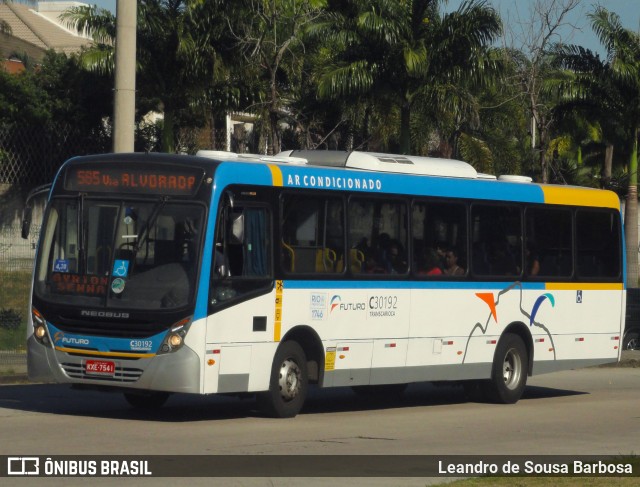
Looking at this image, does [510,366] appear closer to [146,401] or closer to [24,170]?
[146,401]

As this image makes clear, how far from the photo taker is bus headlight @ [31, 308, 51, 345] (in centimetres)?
1398

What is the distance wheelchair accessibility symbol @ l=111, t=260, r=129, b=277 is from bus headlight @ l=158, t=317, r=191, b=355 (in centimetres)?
84

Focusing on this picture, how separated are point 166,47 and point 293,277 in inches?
708

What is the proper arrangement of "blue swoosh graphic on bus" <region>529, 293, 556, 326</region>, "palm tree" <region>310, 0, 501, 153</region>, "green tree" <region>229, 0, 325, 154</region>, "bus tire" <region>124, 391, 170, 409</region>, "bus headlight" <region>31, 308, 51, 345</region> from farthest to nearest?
"palm tree" <region>310, 0, 501, 153</region>
"green tree" <region>229, 0, 325, 154</region>
"blue swoosh graphic on bus" <region>529, 293, 556, 326</region>
"bus tire" <region>124, 391, 170, 409</region>
"bus headlight" <region>31, 308, 51, 345</region>

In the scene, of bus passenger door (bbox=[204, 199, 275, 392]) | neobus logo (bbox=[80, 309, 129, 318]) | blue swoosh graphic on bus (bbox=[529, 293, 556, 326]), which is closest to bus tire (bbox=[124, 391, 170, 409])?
bus passenger door (bbox=[204, 199, 275, 392])

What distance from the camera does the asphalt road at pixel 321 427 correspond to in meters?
11.8

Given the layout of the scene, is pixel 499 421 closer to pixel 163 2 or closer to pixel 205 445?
pixel 205 445

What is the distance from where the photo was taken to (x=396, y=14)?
3073cm

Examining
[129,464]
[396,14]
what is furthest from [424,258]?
[396,14]

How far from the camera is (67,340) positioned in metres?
13.8

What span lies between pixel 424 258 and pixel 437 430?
10.6 feet

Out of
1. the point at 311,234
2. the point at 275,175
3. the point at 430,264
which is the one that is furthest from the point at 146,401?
the point at 430,264

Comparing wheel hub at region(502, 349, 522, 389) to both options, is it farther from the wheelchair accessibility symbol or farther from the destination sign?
the wheelchair accessibility symbol

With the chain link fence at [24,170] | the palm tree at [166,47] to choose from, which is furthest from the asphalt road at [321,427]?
the palm tree at [166,47]
